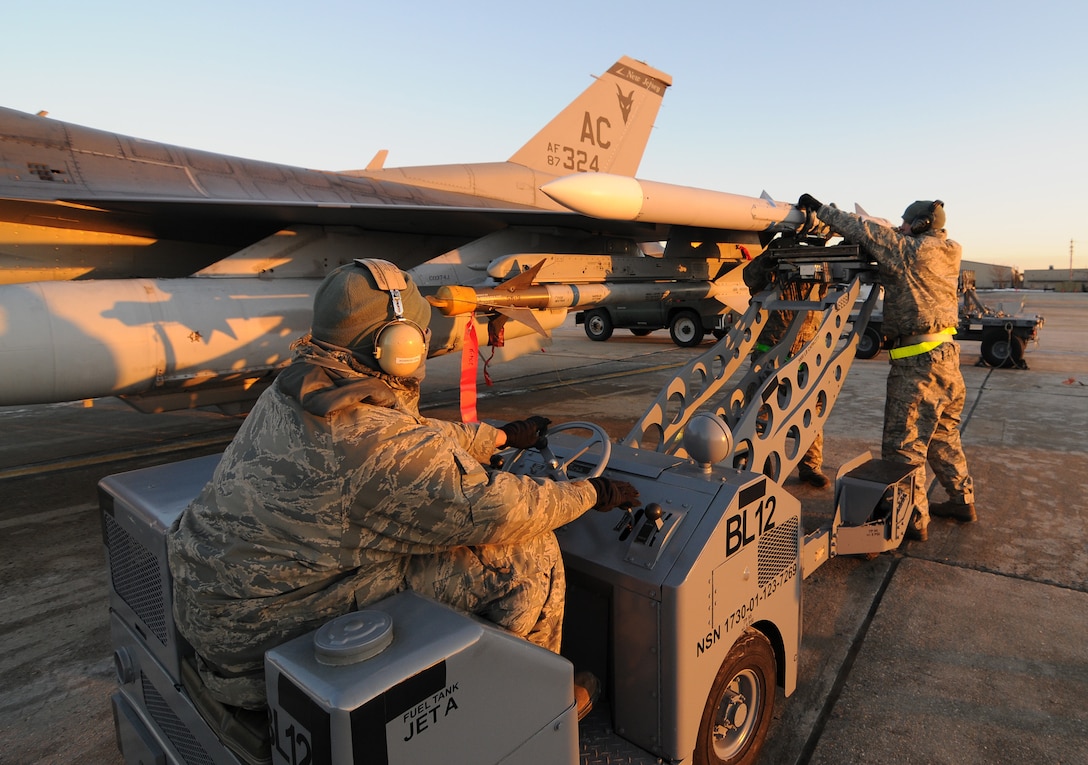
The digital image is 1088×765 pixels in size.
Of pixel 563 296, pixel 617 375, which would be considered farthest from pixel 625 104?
pixel 563 296

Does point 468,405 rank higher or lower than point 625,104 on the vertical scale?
lower

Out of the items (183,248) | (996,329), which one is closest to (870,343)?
(996,329)

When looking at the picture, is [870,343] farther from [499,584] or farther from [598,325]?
[499,584]

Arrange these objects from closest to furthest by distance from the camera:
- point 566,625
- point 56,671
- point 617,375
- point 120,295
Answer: point 566,625
point 56,671
point 120,295
point 617,375

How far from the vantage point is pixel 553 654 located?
1529mm

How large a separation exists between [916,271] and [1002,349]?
1033cm

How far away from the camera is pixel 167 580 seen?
6.03 ft

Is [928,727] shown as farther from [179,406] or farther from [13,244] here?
[13,244]

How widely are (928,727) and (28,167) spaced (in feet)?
26.1

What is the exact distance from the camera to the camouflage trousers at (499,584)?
69.1 inches

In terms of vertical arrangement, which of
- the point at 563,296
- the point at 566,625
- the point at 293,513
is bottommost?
the point at 566,625

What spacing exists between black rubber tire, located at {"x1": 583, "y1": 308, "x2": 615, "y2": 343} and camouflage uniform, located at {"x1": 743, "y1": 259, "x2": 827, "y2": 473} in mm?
13750

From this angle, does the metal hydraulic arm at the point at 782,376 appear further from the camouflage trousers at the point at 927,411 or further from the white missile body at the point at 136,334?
the white missile body at the point at 136,334

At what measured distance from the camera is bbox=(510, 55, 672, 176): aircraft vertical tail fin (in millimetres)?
10852
